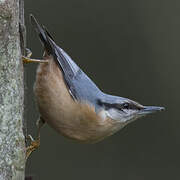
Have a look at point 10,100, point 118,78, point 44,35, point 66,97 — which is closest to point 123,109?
point 66,97

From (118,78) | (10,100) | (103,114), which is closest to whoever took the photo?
(10,100)

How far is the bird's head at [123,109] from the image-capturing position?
4430mm

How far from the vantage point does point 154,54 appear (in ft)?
24.0

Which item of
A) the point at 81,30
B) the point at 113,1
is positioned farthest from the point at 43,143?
the point at 113,1

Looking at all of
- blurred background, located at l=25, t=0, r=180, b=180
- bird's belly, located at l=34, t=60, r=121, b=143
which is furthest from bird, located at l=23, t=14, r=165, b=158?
blurred background, located at l=25, t=0, r=180, b=180

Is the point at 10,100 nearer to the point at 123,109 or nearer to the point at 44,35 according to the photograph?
the point at 44,35

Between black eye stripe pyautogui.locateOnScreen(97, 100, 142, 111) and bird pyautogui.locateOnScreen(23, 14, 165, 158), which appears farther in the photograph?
black eye stripe pyautogui.locateOnScreen(97, 100, 142, 111)

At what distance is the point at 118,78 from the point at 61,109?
116 inches

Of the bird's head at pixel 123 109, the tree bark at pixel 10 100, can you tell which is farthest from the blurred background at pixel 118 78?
the tree bark at pixel 10 100

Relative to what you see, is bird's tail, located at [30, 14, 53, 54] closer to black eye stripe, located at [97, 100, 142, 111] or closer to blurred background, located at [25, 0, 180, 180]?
black eye stripe, located at [97, 100, 142, 111]

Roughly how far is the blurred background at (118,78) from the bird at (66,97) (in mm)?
2357

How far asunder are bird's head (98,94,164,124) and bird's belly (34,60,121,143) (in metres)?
0.15

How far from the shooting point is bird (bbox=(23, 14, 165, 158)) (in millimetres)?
4188

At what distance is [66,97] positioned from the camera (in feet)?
13.7
